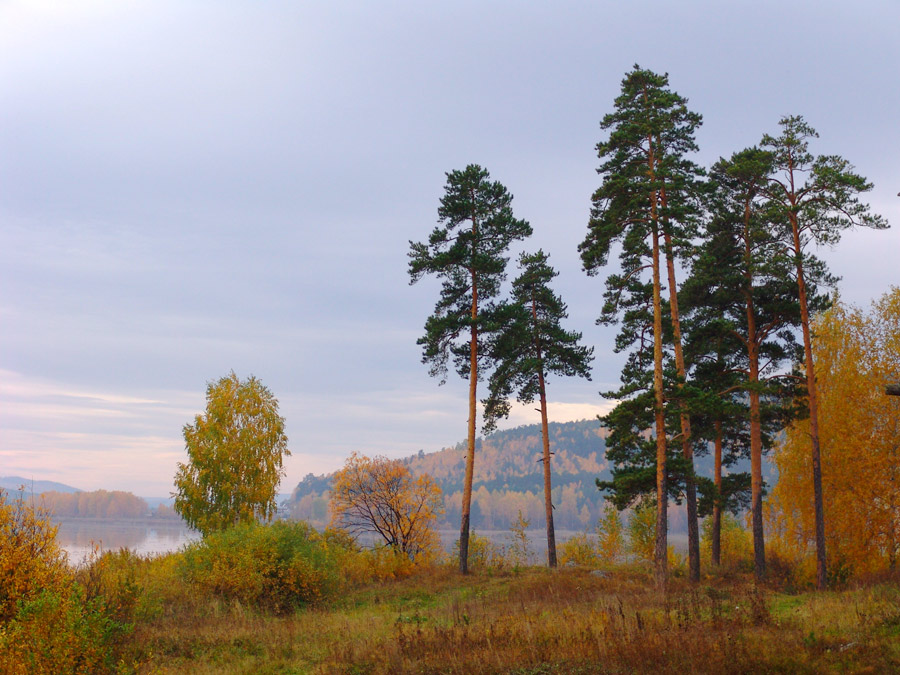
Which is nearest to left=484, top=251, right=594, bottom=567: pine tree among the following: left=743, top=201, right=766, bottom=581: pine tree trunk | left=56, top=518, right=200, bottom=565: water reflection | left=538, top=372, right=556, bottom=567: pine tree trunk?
left=538, top=372, right=556, bottom=567: pine tree trunk

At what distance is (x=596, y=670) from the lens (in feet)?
31.5

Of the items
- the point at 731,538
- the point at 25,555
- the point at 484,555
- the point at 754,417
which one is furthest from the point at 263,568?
the point at 731,538

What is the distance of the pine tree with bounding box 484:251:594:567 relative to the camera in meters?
31.5

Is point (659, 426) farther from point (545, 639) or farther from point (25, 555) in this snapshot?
point (25, 555)

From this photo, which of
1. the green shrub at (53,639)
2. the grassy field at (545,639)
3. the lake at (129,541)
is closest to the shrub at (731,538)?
the lake at (129,541)

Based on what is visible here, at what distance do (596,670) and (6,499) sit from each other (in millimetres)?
10767

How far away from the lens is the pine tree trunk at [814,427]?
22703 mm

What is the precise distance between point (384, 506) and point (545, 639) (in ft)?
80.4

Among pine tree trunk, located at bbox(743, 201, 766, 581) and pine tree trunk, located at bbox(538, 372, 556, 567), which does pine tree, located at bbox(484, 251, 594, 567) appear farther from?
pine tree trunk, located at bbox(743, 201, 766, 581)

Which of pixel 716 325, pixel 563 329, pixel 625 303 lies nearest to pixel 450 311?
pixel 563 329

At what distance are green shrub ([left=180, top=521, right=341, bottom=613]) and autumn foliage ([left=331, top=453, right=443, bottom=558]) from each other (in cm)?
1198

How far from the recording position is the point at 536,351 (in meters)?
32.6

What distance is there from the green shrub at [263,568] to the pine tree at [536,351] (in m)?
12.3

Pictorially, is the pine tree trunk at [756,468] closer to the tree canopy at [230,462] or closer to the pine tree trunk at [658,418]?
the pine tree trunk at [658,418]
